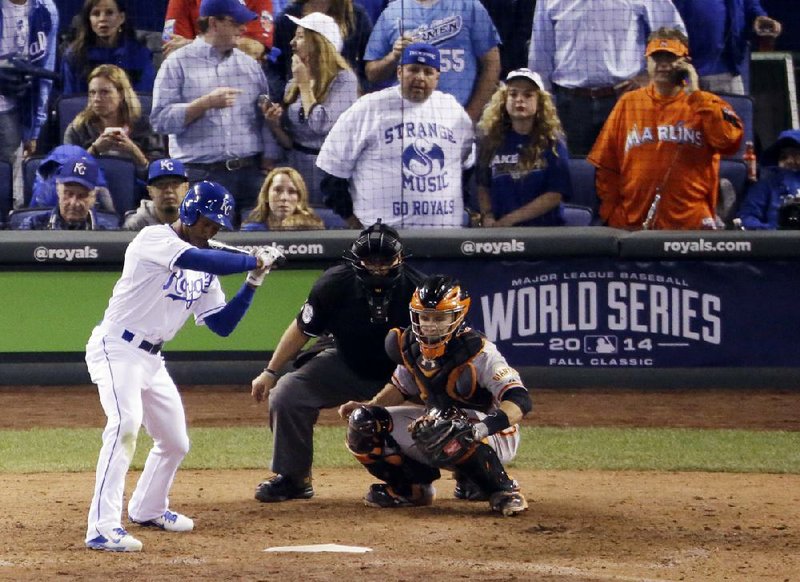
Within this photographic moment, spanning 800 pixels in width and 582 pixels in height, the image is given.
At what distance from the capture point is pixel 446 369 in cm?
625

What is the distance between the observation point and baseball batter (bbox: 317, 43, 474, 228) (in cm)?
1008

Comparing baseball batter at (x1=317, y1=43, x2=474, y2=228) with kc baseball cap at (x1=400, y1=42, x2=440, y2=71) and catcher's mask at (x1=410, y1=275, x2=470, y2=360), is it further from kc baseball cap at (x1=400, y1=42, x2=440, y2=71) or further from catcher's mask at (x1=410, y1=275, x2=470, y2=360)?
catcher's mask at (x1=410, y1=275, x2=470, y2=360)

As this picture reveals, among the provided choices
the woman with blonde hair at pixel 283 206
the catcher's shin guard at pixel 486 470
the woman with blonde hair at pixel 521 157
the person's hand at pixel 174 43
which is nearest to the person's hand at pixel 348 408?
the catcher's shin guard at pixel 486 470

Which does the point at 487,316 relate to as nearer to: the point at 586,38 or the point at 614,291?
the point at 614,291

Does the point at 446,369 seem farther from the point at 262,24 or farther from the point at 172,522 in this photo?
the point at 262,24


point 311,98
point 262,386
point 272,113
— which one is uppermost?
point 311,98

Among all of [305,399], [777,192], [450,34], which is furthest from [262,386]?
[777,192]

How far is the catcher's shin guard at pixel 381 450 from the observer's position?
21.1 ft

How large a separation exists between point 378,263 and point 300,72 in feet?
13.0

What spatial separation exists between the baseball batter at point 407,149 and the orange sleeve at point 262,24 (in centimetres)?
97

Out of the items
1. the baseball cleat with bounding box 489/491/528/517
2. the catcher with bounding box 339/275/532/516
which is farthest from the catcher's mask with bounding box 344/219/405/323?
the baseball cleat with bounding box 489/491/528/517

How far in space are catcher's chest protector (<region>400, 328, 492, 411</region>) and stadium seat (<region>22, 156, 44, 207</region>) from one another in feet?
16.6

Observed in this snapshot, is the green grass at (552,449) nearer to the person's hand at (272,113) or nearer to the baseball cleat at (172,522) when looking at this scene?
the baseball cleat at (172,522)

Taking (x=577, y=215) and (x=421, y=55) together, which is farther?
(x=577, y=215)
